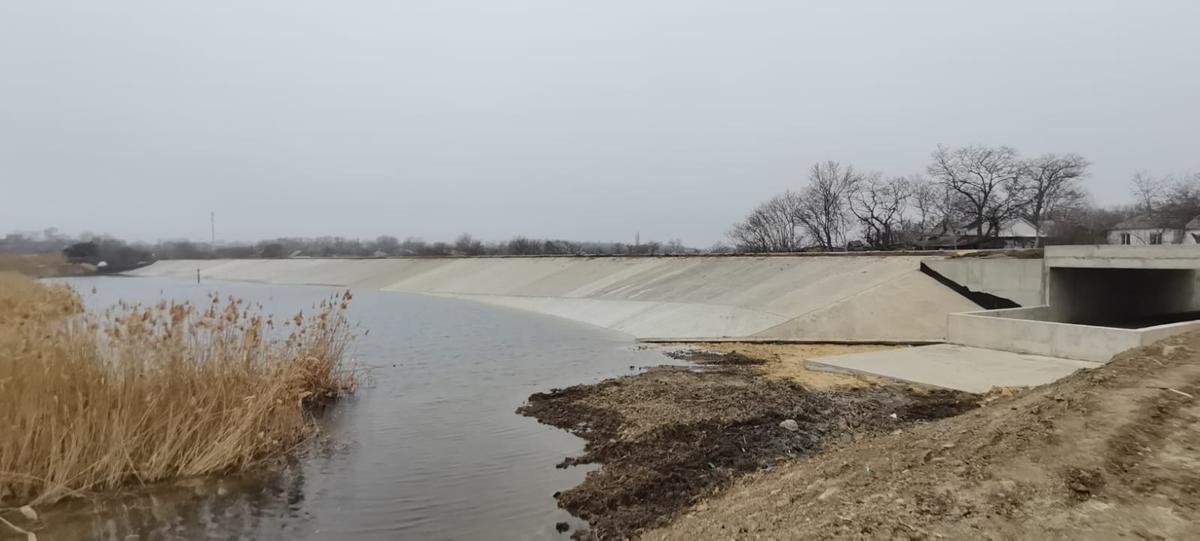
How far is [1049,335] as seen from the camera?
15109 mm

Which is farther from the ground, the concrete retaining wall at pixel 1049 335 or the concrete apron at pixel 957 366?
the concrete retaining wall at pixel 1049 335

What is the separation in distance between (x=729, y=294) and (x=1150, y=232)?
167 feet

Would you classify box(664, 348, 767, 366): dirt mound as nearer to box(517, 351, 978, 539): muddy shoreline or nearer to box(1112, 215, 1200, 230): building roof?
box(517, 351, 978, 539): muddy shoreline

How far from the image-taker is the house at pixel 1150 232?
54.8 meters

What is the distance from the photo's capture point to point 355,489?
8.15m

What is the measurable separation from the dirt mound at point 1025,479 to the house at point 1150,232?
5666 centimetres

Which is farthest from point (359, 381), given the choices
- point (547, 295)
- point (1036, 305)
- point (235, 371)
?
point (547, 295)

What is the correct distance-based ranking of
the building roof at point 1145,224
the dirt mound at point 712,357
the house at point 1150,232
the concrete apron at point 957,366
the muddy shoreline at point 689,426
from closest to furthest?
1. the muddy shoreline at point 689,426
2. the concrete apron at point 957,366
3. the dirt mound at point 712,357
4. the house at point 1150,232
5. the building roof at point 1145,224

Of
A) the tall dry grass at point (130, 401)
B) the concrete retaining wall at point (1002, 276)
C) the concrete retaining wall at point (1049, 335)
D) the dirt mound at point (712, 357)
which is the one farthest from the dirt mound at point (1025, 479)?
the concrete retaining wall at point (1002, 276)

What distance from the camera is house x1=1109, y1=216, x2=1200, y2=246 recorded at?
54.8m

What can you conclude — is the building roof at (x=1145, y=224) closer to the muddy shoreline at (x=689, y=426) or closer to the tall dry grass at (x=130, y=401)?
the muddy shoreline at (x=689, y=426)

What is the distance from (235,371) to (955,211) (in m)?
70.2

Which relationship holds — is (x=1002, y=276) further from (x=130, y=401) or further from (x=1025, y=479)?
(x=130, y=401)

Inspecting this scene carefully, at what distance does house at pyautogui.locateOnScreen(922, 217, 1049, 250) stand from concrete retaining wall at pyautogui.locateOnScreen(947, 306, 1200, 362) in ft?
134
